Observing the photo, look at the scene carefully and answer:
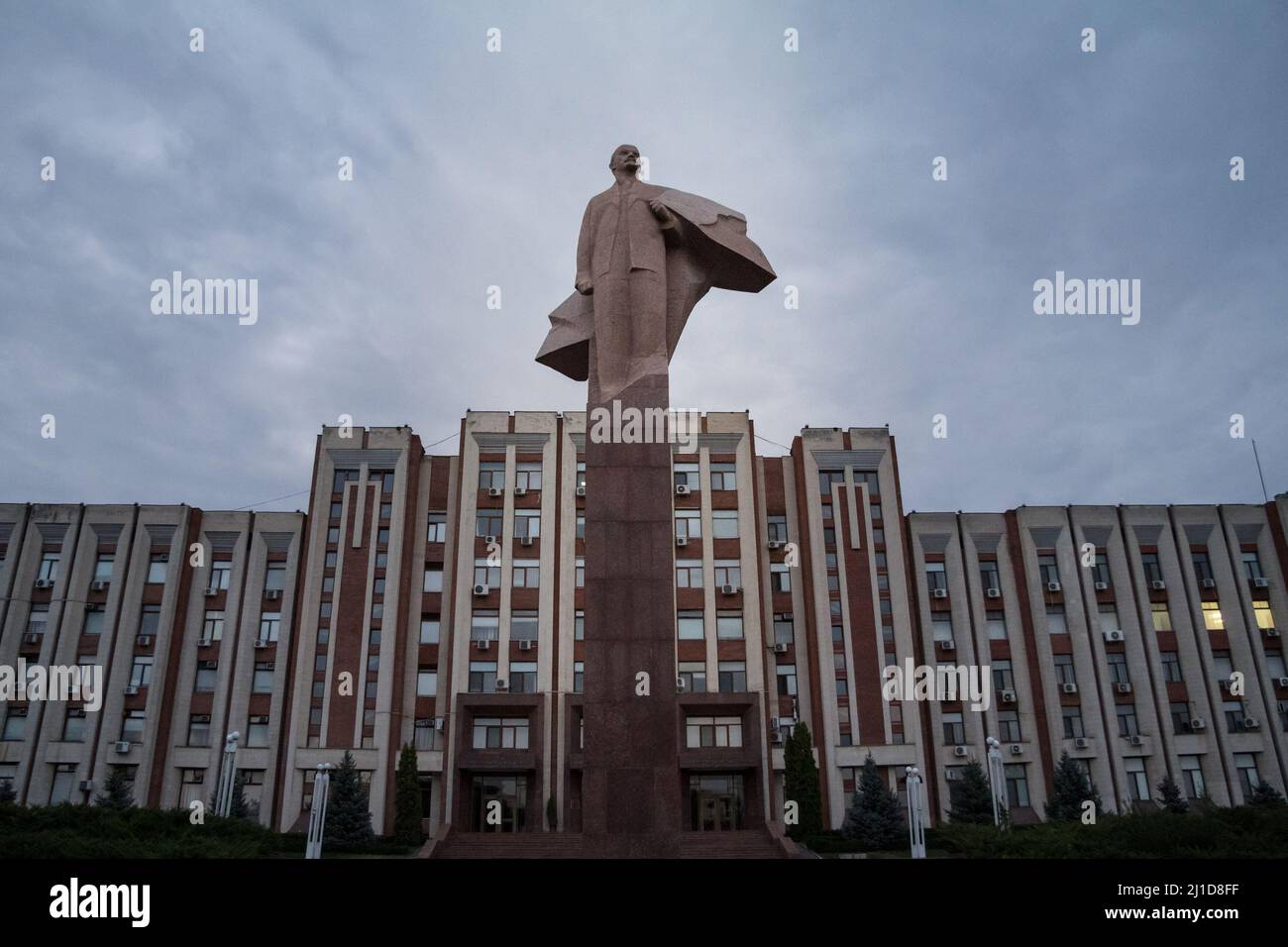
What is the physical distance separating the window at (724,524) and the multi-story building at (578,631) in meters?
0.19

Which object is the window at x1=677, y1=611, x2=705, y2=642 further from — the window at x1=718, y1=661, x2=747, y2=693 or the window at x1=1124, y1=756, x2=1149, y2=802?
the window at x1=1124, y1=756, x2=1149, y2=802

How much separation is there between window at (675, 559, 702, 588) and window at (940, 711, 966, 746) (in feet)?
36.4

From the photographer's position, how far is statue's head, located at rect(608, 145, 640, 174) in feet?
40.4

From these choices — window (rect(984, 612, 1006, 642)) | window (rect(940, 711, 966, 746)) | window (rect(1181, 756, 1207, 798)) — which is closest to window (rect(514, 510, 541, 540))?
window (rect(940, 711, 966, 746))

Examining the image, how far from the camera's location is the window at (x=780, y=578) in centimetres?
3622

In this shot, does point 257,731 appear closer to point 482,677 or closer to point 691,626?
point 482,677

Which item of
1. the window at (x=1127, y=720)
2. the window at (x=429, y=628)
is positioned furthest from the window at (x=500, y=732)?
the window at (x=1127, y=720)

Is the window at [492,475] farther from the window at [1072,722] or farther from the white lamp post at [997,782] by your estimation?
the window at [1072,722]

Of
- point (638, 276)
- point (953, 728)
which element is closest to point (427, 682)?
point (953, 728)

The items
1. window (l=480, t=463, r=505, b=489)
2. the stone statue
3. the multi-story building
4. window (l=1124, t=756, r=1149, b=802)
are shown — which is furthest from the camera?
window (l=480, t=463, r=505, b=489)
